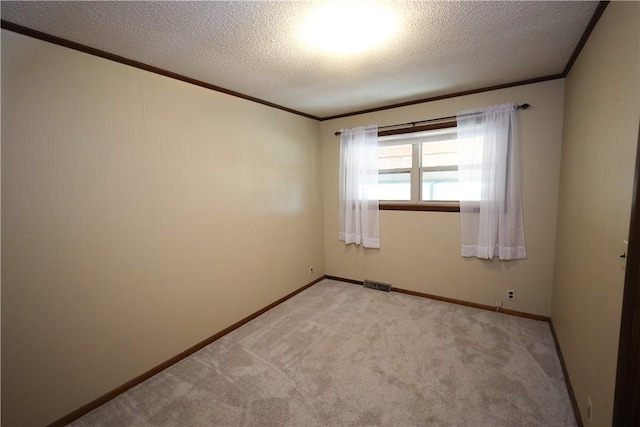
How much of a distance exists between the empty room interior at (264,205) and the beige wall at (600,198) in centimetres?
2

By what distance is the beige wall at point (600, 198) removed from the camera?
3.77 feet

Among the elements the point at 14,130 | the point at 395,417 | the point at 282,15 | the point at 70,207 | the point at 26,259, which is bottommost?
the point at 395,417

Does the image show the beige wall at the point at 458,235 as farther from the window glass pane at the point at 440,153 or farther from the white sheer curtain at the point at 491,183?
the window glass pane at the point at 440,153

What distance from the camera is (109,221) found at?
1860mm

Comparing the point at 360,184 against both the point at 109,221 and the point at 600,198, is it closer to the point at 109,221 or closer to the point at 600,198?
the point at 600,198

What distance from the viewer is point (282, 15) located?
1.49 m

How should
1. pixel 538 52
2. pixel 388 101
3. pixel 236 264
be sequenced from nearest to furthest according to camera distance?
pixel 538 52 < pixel 236 264 < pixel 388 101

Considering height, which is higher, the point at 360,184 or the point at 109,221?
the point at 360,184

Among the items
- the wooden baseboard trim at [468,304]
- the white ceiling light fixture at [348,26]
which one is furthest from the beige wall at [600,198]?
the white ceiling light fixture at [348,26]

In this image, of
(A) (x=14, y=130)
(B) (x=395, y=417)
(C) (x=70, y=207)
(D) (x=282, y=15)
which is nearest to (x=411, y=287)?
(B) (x=395, y=417)

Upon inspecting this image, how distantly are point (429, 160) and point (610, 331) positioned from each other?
2.40m

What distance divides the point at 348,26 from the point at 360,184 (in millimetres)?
2116

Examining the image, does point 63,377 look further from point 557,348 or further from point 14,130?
point 557,348

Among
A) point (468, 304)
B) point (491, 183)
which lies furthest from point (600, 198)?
point (468, 304)
